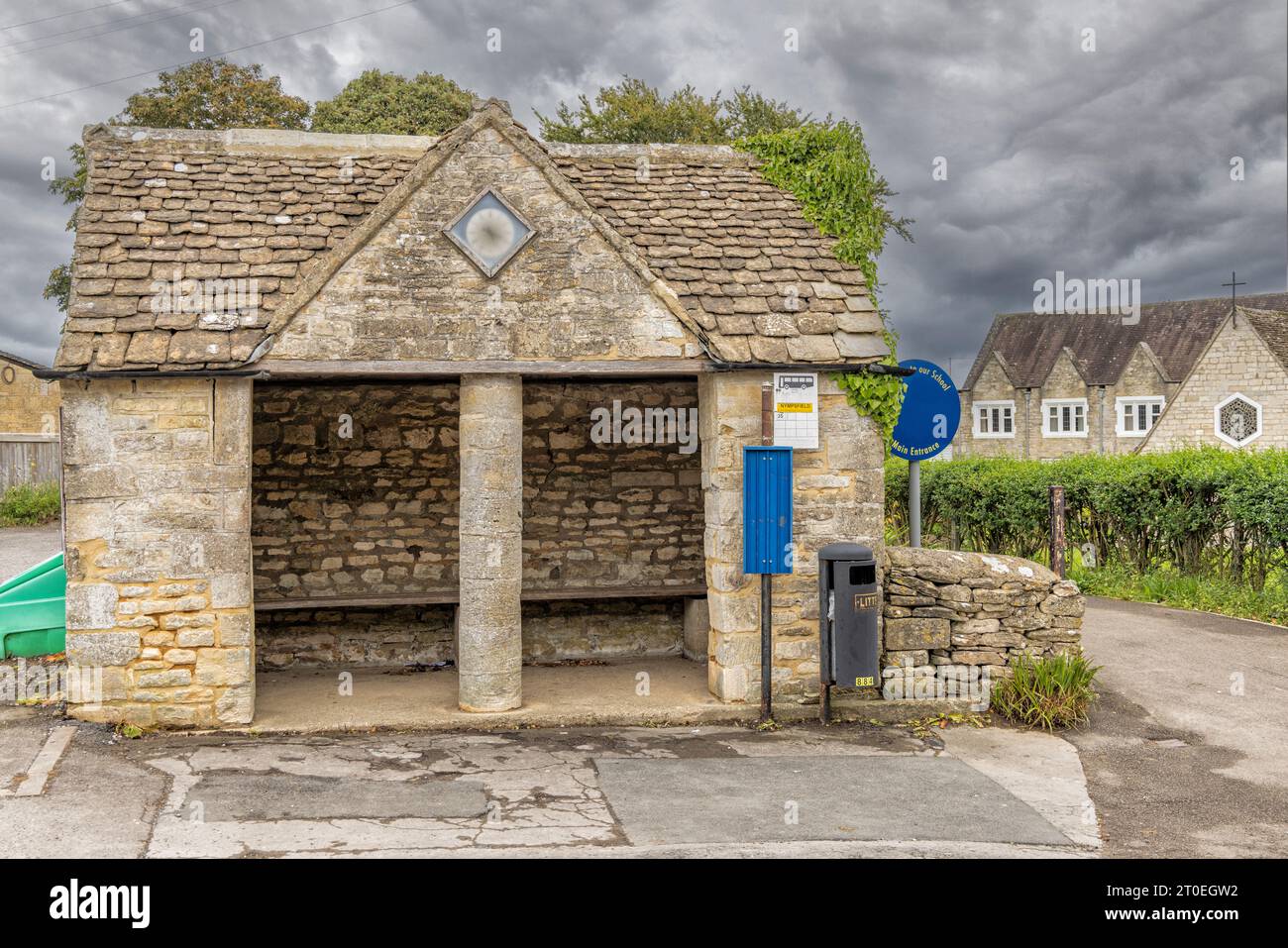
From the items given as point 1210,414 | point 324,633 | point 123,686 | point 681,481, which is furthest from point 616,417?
point 1210,414

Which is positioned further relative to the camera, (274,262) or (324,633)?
(324,633)

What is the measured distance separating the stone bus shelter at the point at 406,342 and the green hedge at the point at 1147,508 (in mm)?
6894

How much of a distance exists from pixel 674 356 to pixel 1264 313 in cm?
2679

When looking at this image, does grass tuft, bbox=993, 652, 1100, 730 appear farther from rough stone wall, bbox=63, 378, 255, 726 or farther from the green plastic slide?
the green plastic slide

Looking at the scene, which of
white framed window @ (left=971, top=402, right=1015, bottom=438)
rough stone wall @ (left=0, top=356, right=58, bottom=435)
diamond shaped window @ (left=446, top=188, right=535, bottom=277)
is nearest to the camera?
diamond shaped window @ (left=446, top=188, right=535, bottom=277)

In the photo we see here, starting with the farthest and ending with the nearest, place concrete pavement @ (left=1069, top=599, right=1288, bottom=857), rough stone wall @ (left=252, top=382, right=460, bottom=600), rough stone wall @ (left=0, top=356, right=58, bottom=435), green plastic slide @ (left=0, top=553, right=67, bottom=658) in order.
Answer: rough stone wall @ (left=0, top=356, right=58, bottom=435)
rough stone wall @ (left=252, top=382, right=460, bottom=600)
green plastic slide @ (left=0, top=553, right=67, bottom=658)
concrete pavement @ (left=1069, top=599, right=1288, bottom=857)

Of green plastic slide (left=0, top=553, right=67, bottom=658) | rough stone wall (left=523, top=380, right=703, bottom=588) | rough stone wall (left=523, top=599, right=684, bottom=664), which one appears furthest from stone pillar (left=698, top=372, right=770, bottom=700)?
green plastic slide (left=0, top=553, right=67, bottom=658)

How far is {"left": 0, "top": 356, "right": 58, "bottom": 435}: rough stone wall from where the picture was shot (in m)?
30.9

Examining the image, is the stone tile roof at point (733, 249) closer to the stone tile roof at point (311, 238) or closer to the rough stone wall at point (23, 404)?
the stone tile roof at point (311, 238)

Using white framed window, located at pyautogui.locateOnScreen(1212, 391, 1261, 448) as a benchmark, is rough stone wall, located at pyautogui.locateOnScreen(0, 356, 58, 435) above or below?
above

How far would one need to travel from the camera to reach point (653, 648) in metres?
10.8

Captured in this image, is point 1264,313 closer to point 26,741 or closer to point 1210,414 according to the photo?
point 1210,414

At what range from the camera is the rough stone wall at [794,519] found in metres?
8.23

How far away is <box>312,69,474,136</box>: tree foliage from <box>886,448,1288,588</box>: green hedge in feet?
48.2
